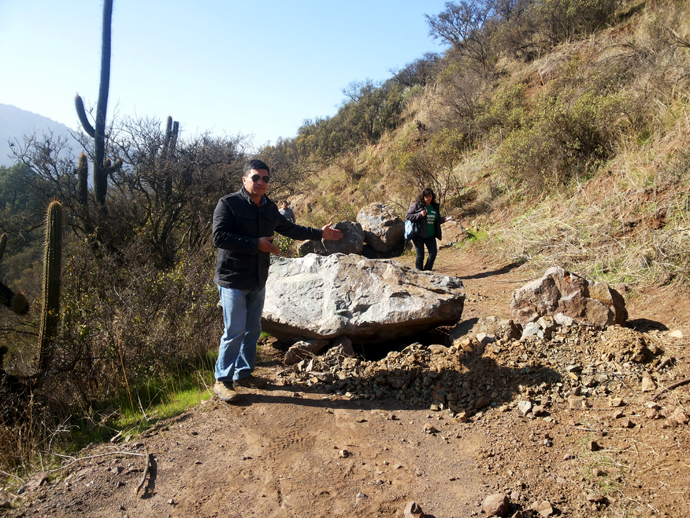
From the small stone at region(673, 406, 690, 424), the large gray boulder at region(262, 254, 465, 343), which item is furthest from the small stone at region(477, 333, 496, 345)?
the small stone at region(673, 406, 690, 424)

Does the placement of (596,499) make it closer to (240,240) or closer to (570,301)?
(570,301)

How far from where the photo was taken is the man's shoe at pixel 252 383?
12.5 ft

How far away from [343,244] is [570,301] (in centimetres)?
687

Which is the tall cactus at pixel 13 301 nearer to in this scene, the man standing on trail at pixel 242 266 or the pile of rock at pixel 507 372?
the man standing on trail at pixel 242 266

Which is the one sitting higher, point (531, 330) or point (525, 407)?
Answer: point (531, 330)

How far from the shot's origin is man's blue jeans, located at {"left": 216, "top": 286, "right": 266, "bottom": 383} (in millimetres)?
3497

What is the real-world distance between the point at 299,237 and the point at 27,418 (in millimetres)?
2935

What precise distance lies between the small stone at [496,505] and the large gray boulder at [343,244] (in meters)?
8.36

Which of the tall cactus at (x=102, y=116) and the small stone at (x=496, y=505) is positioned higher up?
the tall cactus at (x=102, y=116)

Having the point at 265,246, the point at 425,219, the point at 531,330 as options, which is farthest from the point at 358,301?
the point at 425,219

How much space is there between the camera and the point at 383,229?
11.2 meters

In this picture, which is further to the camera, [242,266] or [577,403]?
[242,266]

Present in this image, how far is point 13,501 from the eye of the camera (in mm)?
2611

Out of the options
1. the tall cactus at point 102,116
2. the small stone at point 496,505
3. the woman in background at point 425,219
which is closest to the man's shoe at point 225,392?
the small stone at point 496,505
